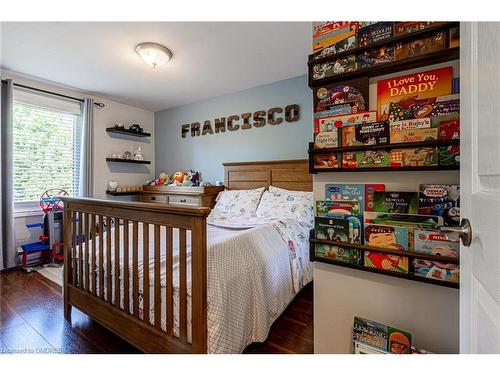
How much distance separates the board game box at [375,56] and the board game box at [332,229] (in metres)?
0.57

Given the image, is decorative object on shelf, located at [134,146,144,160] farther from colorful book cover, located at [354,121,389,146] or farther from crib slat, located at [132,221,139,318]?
colorful book cover, located at [354,121,389,146]

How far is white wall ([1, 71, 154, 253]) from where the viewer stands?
3.08 metres

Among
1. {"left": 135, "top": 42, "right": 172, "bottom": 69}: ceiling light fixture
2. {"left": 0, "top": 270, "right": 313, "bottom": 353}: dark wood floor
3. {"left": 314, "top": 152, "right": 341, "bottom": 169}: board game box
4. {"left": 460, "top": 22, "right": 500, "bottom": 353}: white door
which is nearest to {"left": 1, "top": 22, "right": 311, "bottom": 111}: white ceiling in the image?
{"left": 135, "top": 42, "right": 172, "bottom": 69}: ceiling light fixture

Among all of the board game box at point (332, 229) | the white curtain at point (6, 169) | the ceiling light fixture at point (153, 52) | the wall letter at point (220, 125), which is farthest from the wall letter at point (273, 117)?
the white curtain at point (6, 169)

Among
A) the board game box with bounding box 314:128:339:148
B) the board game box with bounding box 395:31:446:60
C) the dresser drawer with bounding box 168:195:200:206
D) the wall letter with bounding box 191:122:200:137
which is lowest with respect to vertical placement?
the dresser drawer with bounding box 168:195:200:206

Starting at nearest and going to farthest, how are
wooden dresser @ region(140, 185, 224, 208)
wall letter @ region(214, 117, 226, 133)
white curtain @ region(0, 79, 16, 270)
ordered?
white curtain @ region(0, 79, 16, 270) → wooden dresser @ region(140, 185, 224, 208) → wall letter @ region(214, 117, 226, 133)

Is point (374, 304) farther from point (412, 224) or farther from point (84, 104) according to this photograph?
point (84, 104)

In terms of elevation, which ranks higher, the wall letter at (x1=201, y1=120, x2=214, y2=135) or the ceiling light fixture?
the ceiling light fixture

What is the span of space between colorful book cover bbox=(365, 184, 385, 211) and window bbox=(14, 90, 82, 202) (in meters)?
3.83

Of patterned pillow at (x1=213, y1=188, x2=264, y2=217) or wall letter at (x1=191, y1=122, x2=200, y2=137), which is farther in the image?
wall letter at (x1=191, y1=122, x2=200, y2=137)

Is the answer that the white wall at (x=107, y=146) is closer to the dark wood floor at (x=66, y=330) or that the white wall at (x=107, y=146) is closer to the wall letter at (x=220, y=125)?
the dark wood floor at (x=66, y=330)

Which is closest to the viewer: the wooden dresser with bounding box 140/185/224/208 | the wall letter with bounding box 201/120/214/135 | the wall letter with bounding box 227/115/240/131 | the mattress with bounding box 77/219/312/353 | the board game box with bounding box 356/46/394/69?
the board game box with bounding box 356/46/394/69
